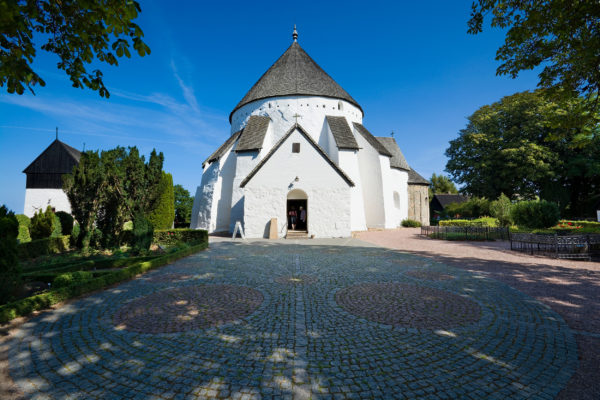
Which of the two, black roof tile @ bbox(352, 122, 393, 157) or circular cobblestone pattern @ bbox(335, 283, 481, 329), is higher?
black roof tile @ bbox(352, 122, 393, 157)

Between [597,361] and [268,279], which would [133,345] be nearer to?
[268,279]

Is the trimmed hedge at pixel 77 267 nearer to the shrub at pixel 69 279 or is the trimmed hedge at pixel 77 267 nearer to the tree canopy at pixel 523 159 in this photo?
the shrub at pixel 69 279

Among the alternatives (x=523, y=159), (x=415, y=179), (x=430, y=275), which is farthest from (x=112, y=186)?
(x=523, y=159)

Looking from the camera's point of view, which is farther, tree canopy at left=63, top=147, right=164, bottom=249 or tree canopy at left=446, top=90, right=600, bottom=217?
tree canopy at left=446, top=90, right=600, bottom=217

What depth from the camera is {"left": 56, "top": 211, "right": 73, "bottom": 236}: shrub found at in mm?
13836

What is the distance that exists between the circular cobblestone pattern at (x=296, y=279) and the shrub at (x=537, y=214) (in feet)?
53.9

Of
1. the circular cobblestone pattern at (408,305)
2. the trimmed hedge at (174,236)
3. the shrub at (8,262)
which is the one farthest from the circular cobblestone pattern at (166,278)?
the trimmed hedge at (174,236)

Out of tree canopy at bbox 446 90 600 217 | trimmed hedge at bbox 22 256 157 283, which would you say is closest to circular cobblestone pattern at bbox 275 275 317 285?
trimmed hedge at bbox 22 256 157 283

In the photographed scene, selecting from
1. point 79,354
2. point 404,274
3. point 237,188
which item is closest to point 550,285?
point 404,274

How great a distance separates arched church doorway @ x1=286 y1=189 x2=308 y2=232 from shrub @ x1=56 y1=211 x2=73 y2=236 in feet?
41.6

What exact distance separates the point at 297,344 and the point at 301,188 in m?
13.5

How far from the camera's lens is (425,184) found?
31.0m

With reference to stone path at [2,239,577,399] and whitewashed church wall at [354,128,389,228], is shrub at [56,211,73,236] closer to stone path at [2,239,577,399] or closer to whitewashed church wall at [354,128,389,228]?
stone path at [2,239,577,399]

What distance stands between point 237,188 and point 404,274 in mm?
15266
